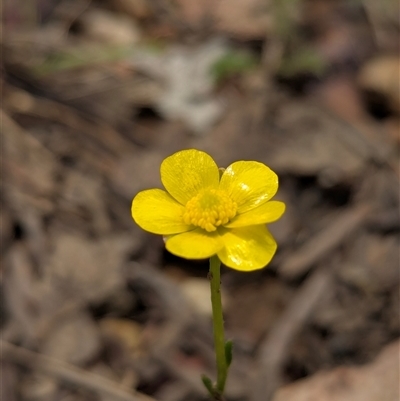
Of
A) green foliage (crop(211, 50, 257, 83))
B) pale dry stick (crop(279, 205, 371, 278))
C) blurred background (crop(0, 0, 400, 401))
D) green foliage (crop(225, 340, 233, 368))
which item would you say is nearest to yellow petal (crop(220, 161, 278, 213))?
green foliage (crop(225, 340, 233, 368))

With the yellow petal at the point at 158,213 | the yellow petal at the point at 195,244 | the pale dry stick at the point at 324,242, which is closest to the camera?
the yellow petal at the point at 195,244

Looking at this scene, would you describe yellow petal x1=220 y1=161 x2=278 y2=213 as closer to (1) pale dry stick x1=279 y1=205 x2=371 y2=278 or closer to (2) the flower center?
(2) the flower center

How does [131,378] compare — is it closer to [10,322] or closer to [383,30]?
[10,322]

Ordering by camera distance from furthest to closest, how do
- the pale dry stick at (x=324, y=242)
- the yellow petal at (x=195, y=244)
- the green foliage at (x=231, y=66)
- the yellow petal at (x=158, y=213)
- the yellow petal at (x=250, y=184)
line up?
the green foliage at (x=231, y=66)
the pale dry stick at (x=324, y=242)
the yellow petal at (x=250, y=184)
the yellow petal at (x=158, y=213)
the yellow petal at (x=195, y=244)

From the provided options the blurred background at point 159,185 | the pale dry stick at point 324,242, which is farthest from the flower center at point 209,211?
the pale dry stick at point 324,242

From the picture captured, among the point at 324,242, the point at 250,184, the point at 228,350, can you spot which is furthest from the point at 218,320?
the point at 324,242

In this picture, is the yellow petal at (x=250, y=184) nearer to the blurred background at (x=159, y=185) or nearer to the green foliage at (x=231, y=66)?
the blurred background at (x=159, y=185)

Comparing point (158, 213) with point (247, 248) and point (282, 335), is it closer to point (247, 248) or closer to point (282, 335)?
point (247, 248)

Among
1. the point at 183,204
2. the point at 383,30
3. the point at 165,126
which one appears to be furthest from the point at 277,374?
the point at 383,30
